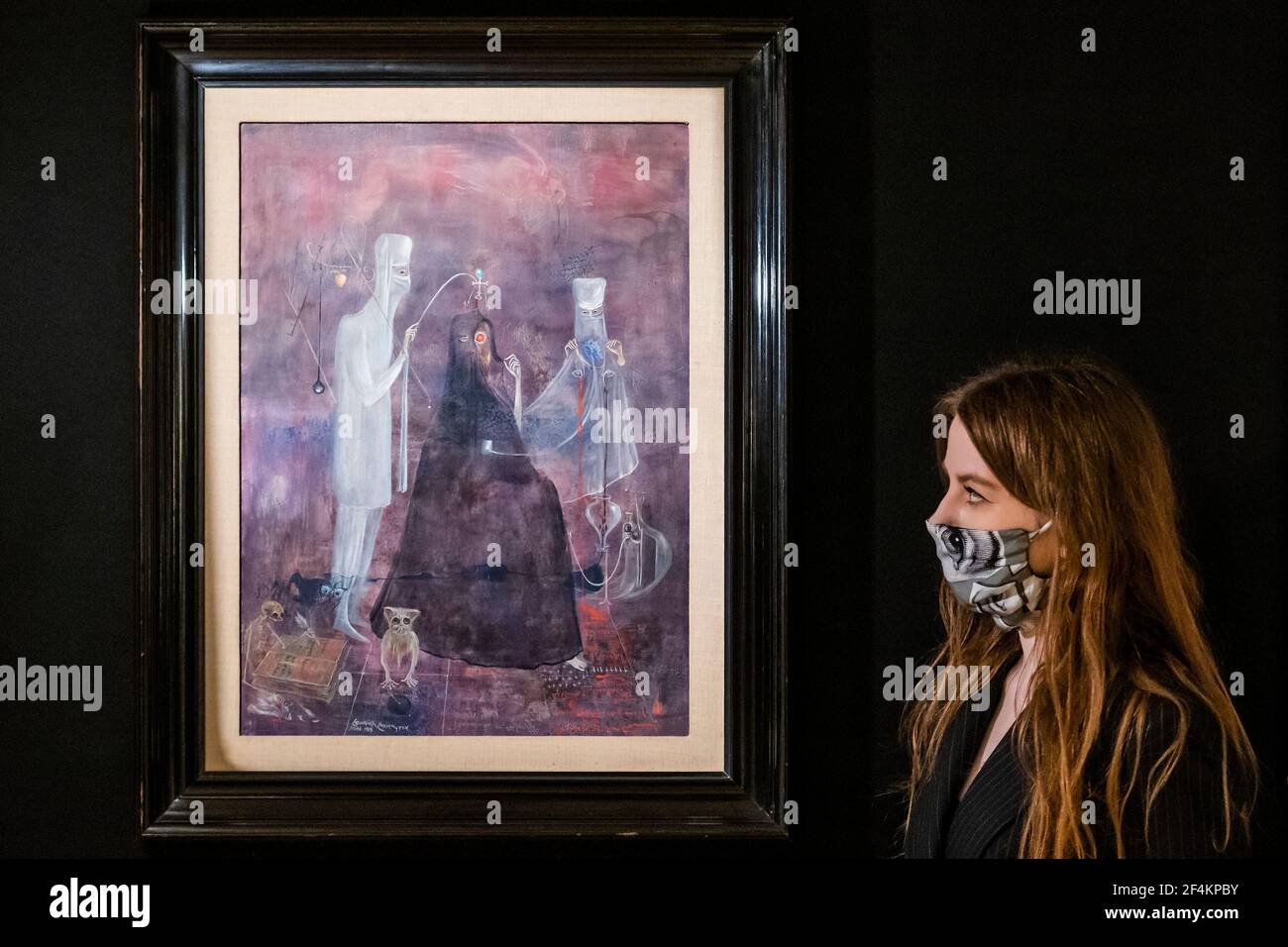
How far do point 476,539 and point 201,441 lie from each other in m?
0.42

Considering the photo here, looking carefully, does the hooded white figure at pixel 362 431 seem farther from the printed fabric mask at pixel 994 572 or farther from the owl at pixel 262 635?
the printed fabric mask at pixel 994 572

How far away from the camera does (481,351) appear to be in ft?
4.24

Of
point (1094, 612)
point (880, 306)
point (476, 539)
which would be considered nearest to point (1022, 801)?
point (1094, 612)

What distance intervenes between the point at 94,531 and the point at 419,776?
23.4 inches

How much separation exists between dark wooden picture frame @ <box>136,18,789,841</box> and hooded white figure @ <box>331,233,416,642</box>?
0.20 metres

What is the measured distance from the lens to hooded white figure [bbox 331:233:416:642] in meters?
1.29

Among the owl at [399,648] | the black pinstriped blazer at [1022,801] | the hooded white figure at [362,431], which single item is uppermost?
the hooded white figure at [362,431]

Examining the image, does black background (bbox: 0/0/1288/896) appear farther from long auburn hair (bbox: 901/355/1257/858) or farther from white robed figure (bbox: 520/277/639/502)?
white robed figure (bbox: 520/277/639/502)

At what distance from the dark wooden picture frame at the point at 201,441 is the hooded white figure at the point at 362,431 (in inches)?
7.9

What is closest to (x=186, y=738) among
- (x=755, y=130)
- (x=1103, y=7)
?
(x=755, y=130)

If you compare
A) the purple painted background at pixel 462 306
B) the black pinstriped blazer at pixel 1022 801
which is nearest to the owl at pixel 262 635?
the purple painted background at pixel 462 306

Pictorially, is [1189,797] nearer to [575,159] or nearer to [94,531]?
[575,159]

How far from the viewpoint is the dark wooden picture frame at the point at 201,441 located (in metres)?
1.27

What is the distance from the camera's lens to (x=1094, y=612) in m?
1.17
